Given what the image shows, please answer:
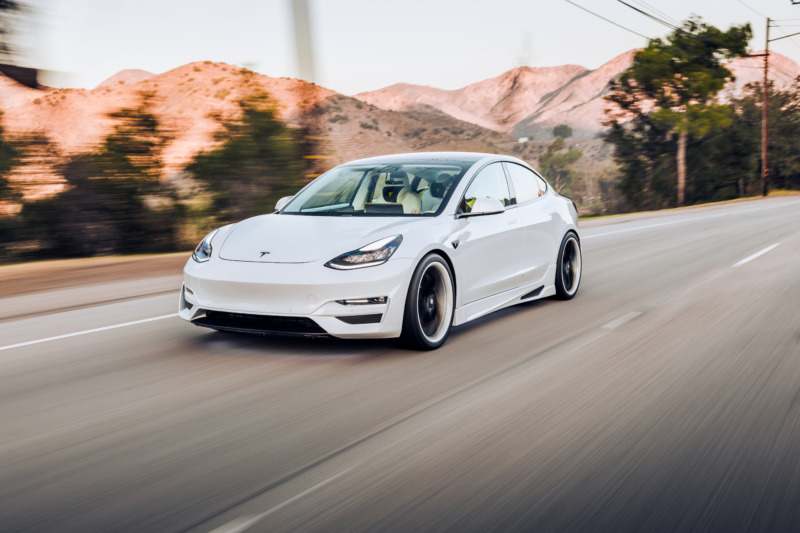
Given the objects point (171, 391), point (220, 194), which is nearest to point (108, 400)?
point (171, 391)

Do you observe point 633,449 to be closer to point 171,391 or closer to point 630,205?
point 171,391

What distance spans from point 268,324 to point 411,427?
72.7 inches

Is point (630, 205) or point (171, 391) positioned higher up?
point (171, 391)

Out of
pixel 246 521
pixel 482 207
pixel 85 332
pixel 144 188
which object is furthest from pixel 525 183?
pixel 144 188

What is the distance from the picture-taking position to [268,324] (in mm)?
6055

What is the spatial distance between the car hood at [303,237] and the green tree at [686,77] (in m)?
54.1

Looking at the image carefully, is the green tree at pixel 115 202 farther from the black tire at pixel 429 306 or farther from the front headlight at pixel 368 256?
the front headlight at pixel 368 256

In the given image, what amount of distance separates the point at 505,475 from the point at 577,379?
6.61 ft

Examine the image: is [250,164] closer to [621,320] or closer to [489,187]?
[489,187]

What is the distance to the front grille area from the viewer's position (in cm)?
597

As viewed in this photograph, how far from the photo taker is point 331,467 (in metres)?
3.91

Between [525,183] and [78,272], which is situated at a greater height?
[525,183]

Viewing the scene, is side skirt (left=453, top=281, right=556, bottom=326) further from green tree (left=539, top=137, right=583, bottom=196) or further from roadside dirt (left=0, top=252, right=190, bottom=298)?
green tree (left=539, top=137, right=583, bottom=196)

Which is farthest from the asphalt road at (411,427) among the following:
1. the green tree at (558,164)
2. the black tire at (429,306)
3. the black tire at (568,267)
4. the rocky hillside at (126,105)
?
the green tree at (558,164)
